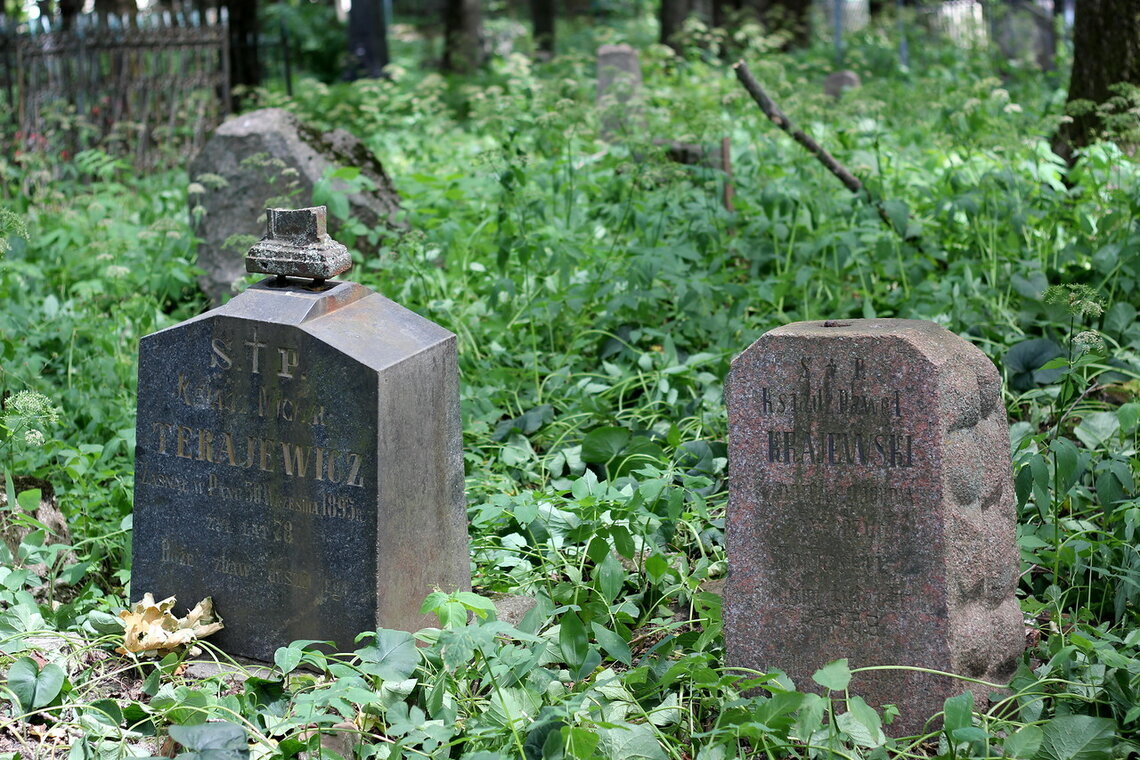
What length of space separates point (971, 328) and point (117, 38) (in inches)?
351

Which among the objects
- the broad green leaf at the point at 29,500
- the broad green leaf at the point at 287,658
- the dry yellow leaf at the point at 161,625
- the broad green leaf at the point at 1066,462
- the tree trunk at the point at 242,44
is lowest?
the dry yellow leaf at the point at 161,625

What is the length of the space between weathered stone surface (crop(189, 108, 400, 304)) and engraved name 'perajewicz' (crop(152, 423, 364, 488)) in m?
3.14

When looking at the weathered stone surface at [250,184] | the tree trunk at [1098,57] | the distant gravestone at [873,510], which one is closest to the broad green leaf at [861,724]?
the distant gravestone at [873,510]

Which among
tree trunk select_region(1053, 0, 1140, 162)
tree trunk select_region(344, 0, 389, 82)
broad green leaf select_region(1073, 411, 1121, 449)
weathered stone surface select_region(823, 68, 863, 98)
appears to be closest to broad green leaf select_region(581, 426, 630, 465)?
broad green leaf select_region(1073, 411, 1121, 449)

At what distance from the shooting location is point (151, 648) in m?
3.43

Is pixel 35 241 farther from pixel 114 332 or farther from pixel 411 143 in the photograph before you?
pixel 411 143

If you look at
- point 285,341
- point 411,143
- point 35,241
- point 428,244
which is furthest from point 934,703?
point 411,143

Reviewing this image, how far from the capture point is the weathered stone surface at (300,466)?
133 inches

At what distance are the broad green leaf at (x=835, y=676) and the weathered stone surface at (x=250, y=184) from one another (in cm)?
451

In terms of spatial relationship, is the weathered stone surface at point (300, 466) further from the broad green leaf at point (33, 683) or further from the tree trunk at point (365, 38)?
the tree trunk at point (365, 38)

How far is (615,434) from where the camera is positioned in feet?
14.7

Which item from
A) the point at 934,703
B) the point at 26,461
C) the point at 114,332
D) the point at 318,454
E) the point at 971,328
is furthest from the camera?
the point at 114,332

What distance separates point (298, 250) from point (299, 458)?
0.64 metres

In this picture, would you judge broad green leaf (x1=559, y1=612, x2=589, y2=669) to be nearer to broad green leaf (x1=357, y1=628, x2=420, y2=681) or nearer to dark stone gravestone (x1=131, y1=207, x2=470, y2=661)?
broad green leaf (x1=357, y1=628, x2=420, y2=681)
